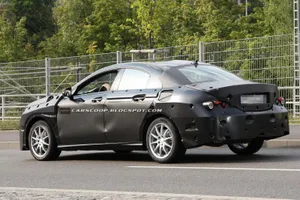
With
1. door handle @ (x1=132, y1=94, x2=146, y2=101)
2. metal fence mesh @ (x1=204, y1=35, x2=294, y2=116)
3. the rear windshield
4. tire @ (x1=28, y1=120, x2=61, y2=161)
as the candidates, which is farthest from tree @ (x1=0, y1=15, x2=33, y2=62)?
door handle @ (x1=132, y1=94, x2=146, y2=101)

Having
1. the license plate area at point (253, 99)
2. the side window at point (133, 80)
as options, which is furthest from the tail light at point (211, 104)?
the side window at point (133, 80)

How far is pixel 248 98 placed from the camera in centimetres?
1298

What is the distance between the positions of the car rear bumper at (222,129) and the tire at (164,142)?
130 mm

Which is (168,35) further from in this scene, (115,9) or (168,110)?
(168,110)

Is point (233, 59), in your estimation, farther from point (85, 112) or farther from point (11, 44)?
point (11, 44)

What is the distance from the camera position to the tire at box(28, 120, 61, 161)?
14859 millimetres

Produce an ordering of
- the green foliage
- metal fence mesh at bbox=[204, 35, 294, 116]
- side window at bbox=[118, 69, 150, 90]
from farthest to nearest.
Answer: the green foliage
metal fence mesh at bbox=[204, 35, 294, 116]
side window at bbox=[118, 69, 150, 90]

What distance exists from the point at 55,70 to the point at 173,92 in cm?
1594

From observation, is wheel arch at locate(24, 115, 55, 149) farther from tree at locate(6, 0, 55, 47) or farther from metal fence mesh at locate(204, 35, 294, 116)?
tree at locate(6, 0, 55, 47)

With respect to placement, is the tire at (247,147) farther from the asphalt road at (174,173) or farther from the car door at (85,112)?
the car door at (85,112)

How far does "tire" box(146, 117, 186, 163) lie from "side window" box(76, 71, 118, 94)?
4.32 ft

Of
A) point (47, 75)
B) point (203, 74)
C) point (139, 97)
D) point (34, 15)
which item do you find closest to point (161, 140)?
point (139, 97)

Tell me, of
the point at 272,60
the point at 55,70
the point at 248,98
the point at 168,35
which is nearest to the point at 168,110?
the point at 248,98

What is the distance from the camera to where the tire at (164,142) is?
12.9 meters
